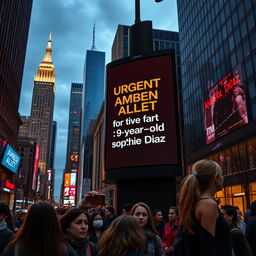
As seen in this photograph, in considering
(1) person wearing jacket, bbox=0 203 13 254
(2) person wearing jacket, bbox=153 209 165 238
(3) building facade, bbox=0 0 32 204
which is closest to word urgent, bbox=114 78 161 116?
(2) person wearing jacket, bbox=153 209 165 238

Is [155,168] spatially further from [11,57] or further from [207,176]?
[11,57]

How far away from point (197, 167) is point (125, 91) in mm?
12441

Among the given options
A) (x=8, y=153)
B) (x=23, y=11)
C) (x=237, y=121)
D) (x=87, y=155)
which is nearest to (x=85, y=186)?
(x=87, y=155)

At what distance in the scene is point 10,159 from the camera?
56.6 metres

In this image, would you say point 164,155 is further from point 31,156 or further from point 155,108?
point 31,156

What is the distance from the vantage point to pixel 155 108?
14.3m

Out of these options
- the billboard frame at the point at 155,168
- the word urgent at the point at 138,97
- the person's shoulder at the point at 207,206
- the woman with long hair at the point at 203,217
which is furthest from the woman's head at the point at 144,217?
the word urgent at the point at 138,97

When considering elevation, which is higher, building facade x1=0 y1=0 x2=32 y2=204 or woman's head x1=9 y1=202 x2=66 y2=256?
building facade x1=0 y1=0 x2=32 y2=204

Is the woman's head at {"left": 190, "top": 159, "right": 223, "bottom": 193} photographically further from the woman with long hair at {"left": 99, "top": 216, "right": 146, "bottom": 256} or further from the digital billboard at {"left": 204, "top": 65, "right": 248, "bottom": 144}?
the digital billboard at {"left": 204, "top": 65, "right": 248, "bottom": 144}

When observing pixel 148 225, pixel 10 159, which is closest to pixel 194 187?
pixel 148 225

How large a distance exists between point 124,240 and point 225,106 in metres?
39.0

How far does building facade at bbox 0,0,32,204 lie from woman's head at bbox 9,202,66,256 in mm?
59021

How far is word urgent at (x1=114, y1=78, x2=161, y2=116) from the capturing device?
14445mm

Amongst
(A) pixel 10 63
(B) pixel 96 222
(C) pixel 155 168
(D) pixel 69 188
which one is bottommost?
(B) pixel 96 222
